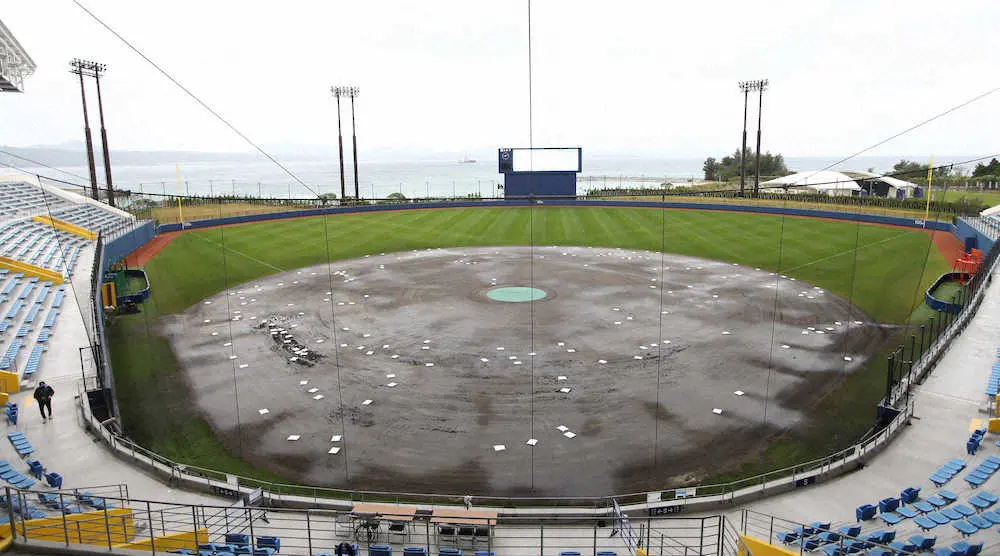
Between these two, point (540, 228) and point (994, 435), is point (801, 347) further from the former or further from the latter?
point (540, 228)

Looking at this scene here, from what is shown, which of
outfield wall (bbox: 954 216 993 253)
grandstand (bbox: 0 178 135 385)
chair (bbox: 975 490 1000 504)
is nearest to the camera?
chair (bbox: 975 490 1000 504)

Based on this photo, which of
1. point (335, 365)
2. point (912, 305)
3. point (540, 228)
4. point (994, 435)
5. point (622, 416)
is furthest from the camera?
point (540, 228)

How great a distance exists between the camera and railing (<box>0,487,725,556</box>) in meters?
9.94

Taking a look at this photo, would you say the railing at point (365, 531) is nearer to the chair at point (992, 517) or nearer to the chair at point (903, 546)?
the chair at point (903, 546)

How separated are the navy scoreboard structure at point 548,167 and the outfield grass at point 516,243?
4.85 m

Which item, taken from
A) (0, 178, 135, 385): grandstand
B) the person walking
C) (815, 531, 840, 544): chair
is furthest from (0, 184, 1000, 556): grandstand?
(0, 178, 135, 385): grandstand

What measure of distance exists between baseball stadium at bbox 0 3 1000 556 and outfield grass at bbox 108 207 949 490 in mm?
180

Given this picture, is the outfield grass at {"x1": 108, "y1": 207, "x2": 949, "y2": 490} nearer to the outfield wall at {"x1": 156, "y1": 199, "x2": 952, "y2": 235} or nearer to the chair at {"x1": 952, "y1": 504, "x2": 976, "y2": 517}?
the outfield wall at {"x1": 156, "y1": 199, "x2": 952, "y2": 235}

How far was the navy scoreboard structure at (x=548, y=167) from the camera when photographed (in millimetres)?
67500

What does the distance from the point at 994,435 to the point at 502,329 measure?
14654 millimetres

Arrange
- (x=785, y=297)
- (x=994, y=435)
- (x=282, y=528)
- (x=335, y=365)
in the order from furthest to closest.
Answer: (x=785, y=297)
(x=335, y=365)
(x=994, y=435)
(x=282, y=528)

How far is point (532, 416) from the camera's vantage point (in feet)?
51.6

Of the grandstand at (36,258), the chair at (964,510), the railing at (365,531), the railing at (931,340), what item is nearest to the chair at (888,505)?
the chair at (964,510)

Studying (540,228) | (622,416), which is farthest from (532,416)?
(540,228)
